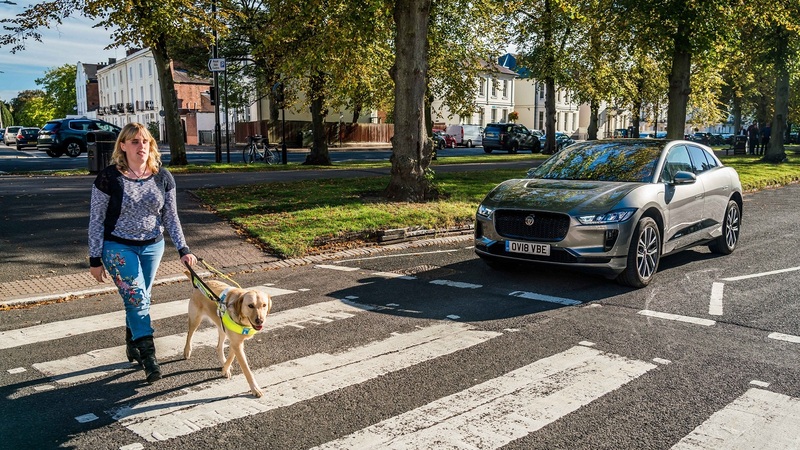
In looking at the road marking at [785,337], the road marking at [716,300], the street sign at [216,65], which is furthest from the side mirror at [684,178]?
the street sign at [216,65]

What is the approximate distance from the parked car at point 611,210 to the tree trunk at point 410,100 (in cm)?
460

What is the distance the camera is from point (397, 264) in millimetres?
9508

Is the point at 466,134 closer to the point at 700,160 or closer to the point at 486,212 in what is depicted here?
the point at 700,160

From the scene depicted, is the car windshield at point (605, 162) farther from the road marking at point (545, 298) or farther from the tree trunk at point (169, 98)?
the tree trunk at point (169, 98)

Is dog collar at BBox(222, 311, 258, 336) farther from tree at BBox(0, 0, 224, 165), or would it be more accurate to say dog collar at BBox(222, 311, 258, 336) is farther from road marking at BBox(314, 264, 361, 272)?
tree at BBox(0, 0, 224, 165)

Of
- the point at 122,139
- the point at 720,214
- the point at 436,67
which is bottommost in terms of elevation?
the point at 720,214

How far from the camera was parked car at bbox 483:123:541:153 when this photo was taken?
42.0m

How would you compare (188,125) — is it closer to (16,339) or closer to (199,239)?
(199,239)

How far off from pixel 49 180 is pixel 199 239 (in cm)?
883

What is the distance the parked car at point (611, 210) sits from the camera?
25.0 ft

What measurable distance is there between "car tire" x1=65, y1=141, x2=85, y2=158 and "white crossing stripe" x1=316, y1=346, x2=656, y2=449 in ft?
104

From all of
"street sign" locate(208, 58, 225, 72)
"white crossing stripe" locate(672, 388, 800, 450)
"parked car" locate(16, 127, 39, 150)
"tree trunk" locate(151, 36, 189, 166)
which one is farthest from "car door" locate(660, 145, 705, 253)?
"parked car" locate(16, 127, 39, 150)

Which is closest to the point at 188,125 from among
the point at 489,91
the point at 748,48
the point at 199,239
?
the point at 489,91

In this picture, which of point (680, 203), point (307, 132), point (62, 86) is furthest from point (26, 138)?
point (62, 86)
